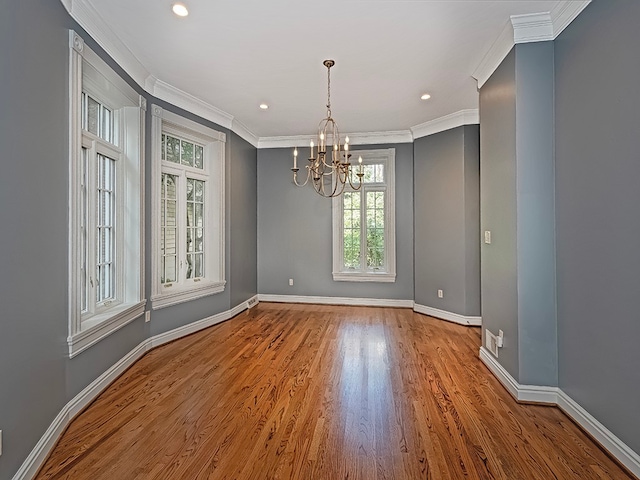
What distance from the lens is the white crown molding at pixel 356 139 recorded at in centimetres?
535

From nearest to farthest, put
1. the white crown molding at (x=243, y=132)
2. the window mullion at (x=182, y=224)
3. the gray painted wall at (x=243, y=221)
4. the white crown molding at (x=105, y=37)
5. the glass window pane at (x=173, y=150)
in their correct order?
the white crown molding at (x=105, y=37)
the glass window pane at (x=173, y=150)
the window mullion at (x=182, y=224)
the white crown molding at (x=243, y=132)
the gray painted wall at (x=243, y=221)

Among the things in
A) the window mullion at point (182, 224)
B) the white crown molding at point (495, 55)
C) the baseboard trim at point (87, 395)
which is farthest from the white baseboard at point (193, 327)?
the white crown molding at point (495, 55)

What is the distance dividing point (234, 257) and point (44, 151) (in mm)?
3183

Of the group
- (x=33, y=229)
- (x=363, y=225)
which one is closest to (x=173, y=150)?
(x=33, y=229)

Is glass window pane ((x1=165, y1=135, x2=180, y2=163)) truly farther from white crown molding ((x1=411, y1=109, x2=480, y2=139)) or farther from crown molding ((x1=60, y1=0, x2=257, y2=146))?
white crown molding ((x1=411, y1=109, x2=480, y2=139))

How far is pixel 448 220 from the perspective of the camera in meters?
4.78

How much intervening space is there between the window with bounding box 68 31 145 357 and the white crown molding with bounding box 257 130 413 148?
2622mm

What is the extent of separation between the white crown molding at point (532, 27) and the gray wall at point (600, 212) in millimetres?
150

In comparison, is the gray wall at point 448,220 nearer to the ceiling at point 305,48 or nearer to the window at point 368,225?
the window at point 368,225

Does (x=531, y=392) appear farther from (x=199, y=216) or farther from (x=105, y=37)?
(x=105, y=37)

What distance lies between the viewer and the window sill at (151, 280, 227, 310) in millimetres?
3645

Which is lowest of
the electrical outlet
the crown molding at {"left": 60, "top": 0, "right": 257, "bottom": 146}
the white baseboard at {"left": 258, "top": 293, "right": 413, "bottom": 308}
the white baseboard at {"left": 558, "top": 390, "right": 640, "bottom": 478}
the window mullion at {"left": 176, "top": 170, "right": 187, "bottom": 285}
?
the white baseboard at {"left": 558, "top": 390, "right": 640, "bottom": 478}

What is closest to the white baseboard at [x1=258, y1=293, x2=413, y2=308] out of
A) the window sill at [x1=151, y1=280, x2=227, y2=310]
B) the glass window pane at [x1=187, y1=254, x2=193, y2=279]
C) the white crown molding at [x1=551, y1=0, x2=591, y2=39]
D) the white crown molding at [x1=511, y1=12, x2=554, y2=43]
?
the window sill at [x1=151, y1=280, x2=227, y2=310]

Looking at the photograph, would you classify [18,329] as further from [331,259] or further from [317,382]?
[331,259]
